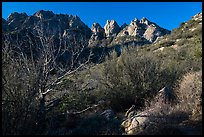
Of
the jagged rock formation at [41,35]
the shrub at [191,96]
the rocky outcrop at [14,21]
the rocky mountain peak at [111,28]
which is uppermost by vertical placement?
the rocky mountain peak at [111,28]

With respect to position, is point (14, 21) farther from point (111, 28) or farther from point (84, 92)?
point (111, 28)

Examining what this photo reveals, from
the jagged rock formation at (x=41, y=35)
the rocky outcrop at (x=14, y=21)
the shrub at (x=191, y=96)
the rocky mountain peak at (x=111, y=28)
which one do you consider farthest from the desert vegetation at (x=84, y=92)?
the rocky mountain peak at (x=111, y=28)

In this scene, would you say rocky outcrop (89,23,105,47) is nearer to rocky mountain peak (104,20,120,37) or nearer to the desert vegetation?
the desert vegetation

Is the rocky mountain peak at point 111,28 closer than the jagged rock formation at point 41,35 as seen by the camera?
Result: No

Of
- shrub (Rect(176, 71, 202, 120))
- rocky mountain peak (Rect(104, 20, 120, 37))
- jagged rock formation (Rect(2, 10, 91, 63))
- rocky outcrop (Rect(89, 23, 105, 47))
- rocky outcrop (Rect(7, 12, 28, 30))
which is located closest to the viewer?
jagged rock formation (Rect(2, 10, 91, 63))

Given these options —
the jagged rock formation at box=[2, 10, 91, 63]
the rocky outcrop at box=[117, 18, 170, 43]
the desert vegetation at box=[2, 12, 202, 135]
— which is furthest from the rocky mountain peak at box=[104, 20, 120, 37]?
the desert vegetation at box=[2, 12, 202, 135]

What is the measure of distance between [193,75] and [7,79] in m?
7.19

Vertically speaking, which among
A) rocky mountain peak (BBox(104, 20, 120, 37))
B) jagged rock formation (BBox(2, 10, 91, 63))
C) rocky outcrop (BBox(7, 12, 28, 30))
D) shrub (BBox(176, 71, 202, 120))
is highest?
rocky mountain peak (BBox(104, 20, 120, 37))

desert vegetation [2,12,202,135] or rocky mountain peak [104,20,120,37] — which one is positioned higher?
rocky mountain peak [104,20,120,37]

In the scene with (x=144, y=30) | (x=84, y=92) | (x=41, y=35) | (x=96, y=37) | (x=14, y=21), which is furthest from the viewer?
(x=144, y=30)

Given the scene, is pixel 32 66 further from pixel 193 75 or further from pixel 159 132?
pixel 193 75

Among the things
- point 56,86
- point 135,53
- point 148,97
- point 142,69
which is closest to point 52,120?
point 56,86

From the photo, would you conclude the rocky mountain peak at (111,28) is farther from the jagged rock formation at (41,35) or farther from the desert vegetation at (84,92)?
the desert vegetation at (84,92)

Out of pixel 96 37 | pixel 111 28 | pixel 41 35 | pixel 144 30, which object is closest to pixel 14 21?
pixel 96 37
